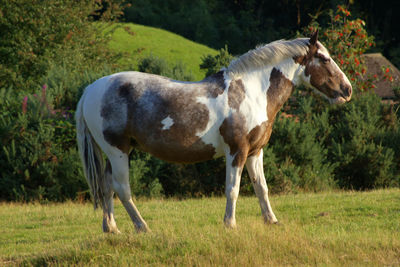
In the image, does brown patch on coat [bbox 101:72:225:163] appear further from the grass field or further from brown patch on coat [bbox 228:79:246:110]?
the grass field

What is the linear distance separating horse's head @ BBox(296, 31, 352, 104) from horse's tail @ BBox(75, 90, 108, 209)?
307cm

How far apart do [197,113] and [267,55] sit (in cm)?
135

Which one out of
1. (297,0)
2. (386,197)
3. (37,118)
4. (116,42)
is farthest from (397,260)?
(297,0)

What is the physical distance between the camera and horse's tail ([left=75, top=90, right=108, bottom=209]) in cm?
734

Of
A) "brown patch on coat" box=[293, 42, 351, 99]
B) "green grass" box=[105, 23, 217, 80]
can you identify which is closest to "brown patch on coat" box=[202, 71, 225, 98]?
"brown patch on coat" box=[293, 42, 351, 99]

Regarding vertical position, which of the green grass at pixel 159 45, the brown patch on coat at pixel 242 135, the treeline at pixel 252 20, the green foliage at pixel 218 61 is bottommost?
the treeline at pixel 252 20

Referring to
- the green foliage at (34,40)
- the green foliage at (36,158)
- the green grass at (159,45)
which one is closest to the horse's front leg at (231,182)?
the green foliage at (36,158)

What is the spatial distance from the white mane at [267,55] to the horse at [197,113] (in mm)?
14

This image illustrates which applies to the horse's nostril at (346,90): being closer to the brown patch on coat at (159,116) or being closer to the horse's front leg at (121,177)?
the brown patch on coat at (159,116)

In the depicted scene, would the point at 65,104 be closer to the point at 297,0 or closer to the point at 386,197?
the point at 386,197

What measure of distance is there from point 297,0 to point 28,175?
41.7 meters

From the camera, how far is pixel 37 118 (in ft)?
40.4

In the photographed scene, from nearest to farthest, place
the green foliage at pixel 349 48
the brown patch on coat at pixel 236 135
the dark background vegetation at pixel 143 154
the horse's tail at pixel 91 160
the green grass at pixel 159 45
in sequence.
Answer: the brown patch on coat at pixel 236 135 < the horse's tail at pixel 91 160 < the dark background vegetation at pixel 143 154 < the green foliage at pixel 349 48 < the green grass at pixel 159 45

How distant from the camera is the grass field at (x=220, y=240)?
5.91 meters
